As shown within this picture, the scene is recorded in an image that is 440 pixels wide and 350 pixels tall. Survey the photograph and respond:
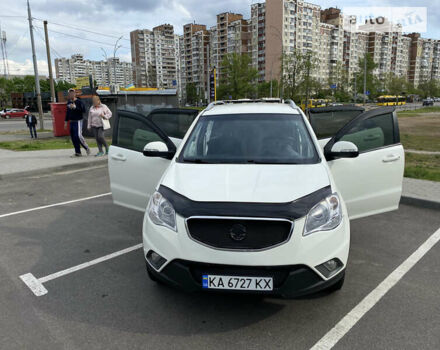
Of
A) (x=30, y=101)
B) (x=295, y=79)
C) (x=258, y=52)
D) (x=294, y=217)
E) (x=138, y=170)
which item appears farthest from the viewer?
(x=258, y=52)

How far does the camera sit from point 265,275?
2.53m

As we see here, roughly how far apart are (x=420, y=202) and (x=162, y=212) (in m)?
4.89

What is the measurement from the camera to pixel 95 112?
1055 cm

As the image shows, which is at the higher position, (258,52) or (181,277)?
(258,52)

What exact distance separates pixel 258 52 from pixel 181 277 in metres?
115

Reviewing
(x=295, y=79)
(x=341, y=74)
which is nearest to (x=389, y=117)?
(x=295, y=79)

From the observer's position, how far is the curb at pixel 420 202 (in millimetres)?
5848

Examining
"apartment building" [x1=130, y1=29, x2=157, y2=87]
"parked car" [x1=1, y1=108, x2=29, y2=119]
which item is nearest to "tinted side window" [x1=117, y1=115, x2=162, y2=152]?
"parked car" [x1=1, y1=108, x2=29, y2=119]

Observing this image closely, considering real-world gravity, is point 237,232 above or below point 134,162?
below

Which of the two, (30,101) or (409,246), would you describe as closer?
(409,246)

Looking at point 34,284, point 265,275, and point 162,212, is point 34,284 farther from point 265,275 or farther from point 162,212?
point 265,275

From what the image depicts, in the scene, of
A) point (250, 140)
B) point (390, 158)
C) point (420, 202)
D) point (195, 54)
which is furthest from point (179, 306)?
point (195, 54)

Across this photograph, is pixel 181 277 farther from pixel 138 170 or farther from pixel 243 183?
pixel 138 170

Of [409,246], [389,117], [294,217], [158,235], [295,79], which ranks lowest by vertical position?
[409,246]
